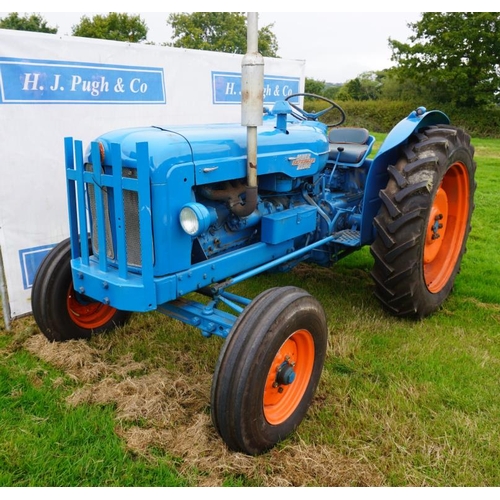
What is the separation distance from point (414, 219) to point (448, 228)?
1.05 metres

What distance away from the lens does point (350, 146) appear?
4379mm

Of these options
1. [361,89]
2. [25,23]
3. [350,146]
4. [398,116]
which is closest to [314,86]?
[361,89]

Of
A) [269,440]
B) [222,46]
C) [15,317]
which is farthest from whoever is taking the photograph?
[222,46]

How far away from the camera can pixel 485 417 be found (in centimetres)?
270

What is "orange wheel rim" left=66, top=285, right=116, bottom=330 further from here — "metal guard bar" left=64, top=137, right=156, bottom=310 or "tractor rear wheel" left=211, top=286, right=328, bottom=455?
"tractor rear wheel" left=211, top=286, right=328, bottom=455

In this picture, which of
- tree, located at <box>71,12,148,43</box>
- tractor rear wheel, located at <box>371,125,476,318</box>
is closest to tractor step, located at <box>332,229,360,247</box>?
tractor rear wheel, located at <box>371,125,476,318</box>

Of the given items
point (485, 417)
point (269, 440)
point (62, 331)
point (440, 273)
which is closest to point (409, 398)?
point (485, 417)

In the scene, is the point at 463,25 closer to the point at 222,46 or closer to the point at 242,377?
the point at 222,46

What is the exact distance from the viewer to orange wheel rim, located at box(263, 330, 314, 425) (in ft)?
8.12

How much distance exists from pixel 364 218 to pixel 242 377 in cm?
191

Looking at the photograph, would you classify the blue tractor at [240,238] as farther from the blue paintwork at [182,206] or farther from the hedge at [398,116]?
the hedge at [398,116]

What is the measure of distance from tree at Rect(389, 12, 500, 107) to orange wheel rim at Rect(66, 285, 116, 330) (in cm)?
2620

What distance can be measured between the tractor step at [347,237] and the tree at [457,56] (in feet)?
81.6

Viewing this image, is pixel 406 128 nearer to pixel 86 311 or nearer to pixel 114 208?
pixel 114 208
